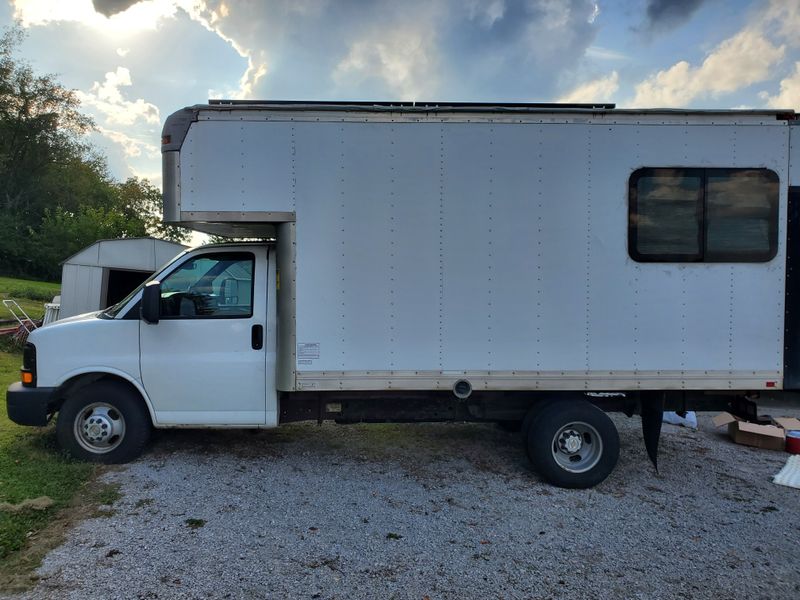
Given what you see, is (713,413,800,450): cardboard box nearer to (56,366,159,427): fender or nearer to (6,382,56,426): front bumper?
(56,366,159,427): fender

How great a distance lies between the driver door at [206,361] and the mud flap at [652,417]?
3.68m

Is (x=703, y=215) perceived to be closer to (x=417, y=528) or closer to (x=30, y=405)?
(x=417, y=528)

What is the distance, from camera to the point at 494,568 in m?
3.35

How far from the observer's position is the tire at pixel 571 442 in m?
4.57

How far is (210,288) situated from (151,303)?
0.54 m

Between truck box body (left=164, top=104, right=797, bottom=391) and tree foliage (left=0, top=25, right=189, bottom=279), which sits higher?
tree foliage (left=0, top=25, right=189, bottom=279)

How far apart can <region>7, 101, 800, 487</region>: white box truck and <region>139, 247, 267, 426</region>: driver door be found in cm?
54

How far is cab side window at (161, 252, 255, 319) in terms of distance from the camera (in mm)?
4762

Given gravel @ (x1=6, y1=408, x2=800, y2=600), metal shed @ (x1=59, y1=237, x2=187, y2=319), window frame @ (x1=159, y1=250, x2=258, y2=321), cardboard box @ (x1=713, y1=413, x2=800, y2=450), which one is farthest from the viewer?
metal shed @ (x1=59, y1=237, x2=187, y2=319)

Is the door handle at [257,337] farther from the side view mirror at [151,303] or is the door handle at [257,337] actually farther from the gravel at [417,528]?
the gravel at [417,528]

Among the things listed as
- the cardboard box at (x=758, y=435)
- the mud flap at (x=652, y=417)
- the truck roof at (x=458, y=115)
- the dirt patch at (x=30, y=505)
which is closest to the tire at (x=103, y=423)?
the dirt patch at (x=30, y=505)

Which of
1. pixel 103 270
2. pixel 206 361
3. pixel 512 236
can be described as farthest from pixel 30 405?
pixel 103 270

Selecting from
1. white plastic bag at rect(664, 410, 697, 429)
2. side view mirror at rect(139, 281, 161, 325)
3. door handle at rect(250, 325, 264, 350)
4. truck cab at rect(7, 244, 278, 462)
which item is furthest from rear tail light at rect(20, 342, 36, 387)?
white plastic bag at rect(664, 410, 697, 429)

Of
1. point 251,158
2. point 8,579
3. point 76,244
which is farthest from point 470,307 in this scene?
point 76,244
